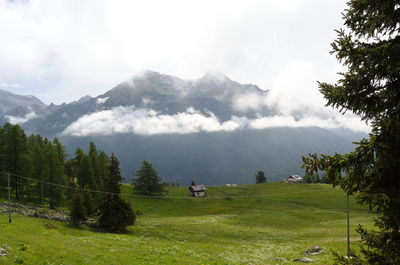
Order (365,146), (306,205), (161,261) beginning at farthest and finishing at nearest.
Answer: (306,205) → (161,261) → (365,146)

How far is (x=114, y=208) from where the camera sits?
50.4 m

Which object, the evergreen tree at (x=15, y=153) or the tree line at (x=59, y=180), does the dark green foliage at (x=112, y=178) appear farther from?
the evergreen tree at (x=15, y=153)

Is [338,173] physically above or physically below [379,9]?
below

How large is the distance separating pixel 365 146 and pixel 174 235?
46.4 m

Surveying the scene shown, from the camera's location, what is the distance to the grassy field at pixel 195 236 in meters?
26.6

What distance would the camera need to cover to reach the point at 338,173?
9.48 metres

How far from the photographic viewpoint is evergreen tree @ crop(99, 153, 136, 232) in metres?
49.5

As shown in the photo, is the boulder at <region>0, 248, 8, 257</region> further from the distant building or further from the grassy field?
the distant building

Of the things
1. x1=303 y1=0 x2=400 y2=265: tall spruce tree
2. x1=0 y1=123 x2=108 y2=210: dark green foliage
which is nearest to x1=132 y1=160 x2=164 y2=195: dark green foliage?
x1=0 y1=123 x2=108 y2=210: dark green foliage

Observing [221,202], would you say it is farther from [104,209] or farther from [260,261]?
[260,261]

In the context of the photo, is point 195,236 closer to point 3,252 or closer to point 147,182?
point 3,252

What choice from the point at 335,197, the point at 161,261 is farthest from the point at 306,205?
the point at 161,261

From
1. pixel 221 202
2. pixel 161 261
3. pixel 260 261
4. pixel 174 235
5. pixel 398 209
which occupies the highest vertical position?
pixel 398 209

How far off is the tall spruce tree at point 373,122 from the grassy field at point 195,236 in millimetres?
21300
